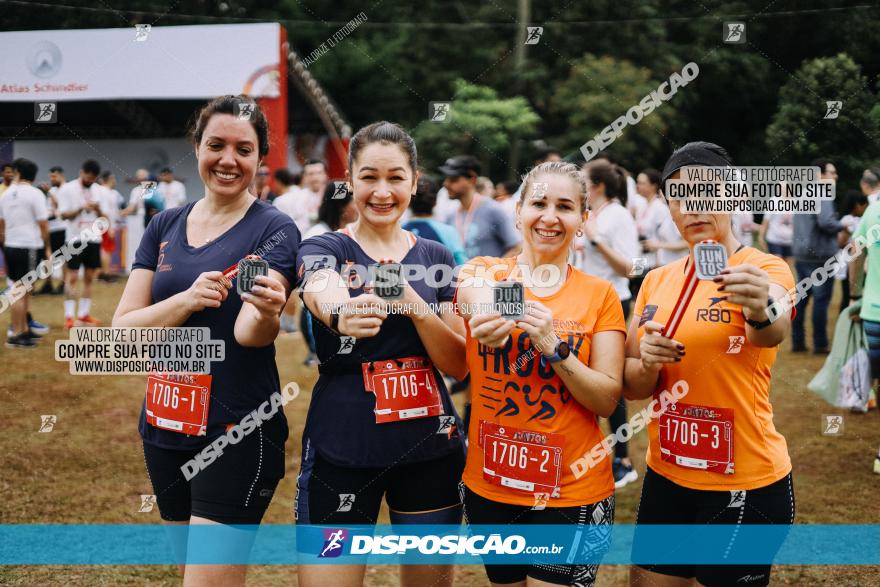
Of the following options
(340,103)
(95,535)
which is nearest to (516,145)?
(340,103)

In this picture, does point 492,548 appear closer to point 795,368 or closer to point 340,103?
point 795,368

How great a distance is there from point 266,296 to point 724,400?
1.43 metres

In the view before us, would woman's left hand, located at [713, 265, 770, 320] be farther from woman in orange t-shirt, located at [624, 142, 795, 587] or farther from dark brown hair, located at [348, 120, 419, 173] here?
dark brown hair, located at [348, 120, 419, 173]

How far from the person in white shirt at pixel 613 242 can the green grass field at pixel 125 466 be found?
265 mm

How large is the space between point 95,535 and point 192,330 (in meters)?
2.58

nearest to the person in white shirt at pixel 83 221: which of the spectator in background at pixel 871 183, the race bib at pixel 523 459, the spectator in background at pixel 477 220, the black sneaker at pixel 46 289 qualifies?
the black sneaker at pixel 46 289

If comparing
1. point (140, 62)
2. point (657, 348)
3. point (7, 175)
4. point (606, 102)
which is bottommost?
point (657, 348)

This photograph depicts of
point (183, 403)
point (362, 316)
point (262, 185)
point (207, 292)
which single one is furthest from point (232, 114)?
point (262, 185)

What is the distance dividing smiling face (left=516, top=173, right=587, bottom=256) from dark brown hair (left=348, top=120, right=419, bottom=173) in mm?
418

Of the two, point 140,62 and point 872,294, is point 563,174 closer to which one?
point 872,294

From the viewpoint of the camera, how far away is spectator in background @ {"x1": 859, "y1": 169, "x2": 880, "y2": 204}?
456 cm

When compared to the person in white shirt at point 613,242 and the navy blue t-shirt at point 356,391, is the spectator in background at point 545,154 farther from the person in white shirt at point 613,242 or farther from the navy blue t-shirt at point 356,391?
the navy blue t-shirt at point 356,391

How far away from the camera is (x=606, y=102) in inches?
832

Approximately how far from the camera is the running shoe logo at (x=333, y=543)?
7.44 feet
